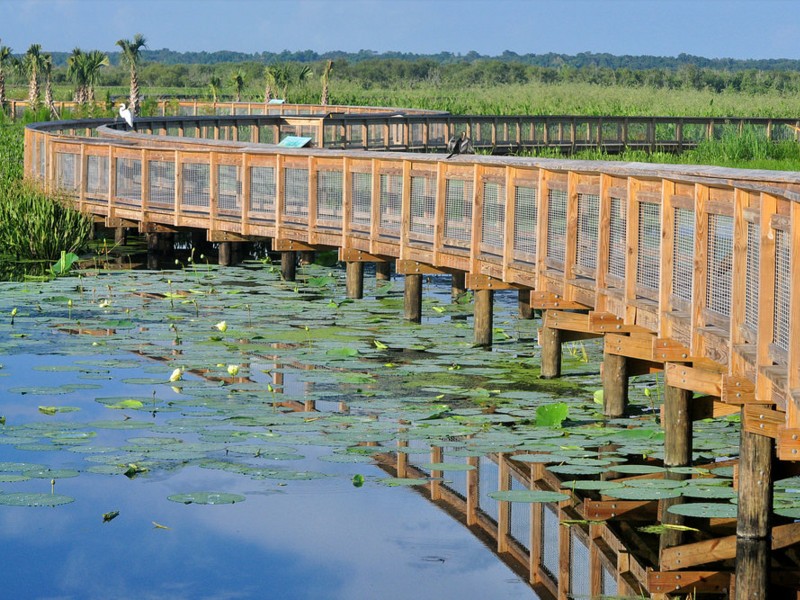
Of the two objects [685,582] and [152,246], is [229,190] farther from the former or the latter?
[685,582]

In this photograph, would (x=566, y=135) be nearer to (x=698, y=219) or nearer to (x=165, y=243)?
(x=165, y=243)

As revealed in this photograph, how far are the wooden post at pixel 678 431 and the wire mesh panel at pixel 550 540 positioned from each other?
1.42 metres

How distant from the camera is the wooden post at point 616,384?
45.3 ft

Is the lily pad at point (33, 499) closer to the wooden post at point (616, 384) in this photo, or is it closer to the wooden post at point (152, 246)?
the wooden post at point (616, 384)

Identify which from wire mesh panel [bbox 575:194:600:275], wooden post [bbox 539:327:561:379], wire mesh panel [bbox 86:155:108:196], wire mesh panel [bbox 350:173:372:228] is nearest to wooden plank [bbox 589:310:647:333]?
wire mesh panel [bbox 575:194:600:275]

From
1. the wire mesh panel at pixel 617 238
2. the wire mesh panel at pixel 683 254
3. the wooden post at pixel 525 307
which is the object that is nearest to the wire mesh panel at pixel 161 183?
the wooden post at pixel 525 307

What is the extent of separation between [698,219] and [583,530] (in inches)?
94.9

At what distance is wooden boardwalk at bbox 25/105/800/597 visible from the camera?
997 cm

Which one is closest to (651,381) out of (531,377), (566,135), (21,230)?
(531,377)

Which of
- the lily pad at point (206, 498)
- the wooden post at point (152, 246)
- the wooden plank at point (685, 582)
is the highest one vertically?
the wooden post at point (152, 246)

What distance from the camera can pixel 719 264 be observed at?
1112 cm

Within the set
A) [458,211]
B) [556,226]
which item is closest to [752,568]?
[556,226]

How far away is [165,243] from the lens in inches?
1013

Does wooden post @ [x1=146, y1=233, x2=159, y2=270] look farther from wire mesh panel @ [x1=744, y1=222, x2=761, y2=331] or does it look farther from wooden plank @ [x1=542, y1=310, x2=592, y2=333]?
wire mesh panel @ [x1=744, y1=222, x2=761, y2=331]
